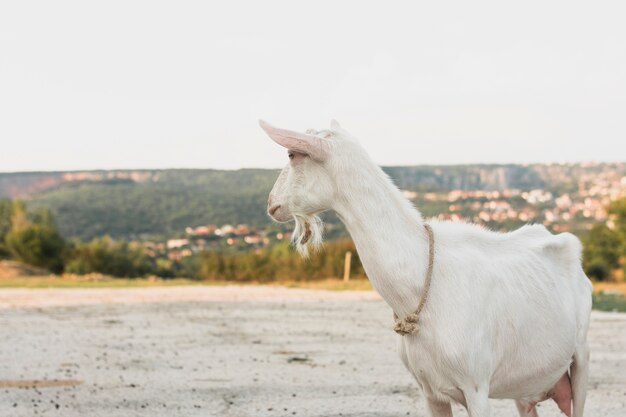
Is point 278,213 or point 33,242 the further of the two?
point 33,242

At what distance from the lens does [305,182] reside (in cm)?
392

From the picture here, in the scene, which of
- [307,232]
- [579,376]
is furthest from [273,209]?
[579,376]

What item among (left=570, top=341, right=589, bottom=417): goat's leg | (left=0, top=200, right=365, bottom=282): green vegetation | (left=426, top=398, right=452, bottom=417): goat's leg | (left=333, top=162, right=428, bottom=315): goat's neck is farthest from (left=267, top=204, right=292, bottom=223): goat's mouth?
(left=0, top=200, right=365, bottom=282): green vegetation

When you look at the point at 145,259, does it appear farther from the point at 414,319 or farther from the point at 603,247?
the point at 414,319

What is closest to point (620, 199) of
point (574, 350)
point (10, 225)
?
point (10, 225)

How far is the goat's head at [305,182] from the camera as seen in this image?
384 cm

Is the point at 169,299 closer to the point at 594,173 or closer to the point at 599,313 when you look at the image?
the point at 599,313

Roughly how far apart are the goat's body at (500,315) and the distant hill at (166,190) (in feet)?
113

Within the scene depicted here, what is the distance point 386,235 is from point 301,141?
0.53m

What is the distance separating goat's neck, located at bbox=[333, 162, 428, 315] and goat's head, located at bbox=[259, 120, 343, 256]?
3.4 inches

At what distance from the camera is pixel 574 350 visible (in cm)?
463

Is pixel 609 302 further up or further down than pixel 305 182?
further down

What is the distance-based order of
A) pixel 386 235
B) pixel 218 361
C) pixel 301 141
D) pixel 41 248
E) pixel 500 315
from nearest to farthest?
pixel 301 141
pixel 386 235
pixel 500 315
pixel 218 361
pixel 41 248

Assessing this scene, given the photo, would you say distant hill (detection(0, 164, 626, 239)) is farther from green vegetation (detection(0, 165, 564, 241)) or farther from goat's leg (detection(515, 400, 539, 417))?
goat's leg (detection(515, 400, 539, 417))
